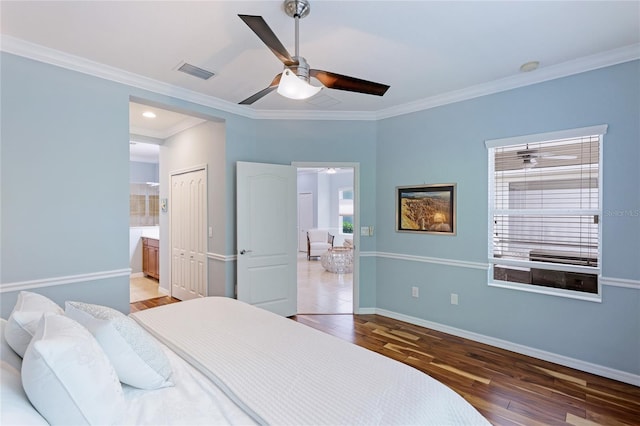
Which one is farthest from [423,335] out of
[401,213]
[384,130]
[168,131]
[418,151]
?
[168,131]

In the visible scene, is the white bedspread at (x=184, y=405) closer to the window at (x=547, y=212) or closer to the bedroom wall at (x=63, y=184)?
the bedroom wall at (x=63, y=184)

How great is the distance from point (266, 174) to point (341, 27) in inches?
81.0

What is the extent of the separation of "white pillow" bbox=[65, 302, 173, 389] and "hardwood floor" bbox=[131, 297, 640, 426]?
2115 mm

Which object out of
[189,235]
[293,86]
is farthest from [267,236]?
[293,86]

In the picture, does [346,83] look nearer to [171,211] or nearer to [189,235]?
[189,235]

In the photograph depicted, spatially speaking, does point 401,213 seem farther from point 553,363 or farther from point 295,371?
point 295,371

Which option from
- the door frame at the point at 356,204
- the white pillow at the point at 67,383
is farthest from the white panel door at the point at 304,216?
the white pillow at the point at 67,383

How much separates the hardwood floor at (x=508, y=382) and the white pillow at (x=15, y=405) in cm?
243

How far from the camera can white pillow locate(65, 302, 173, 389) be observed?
1182mm

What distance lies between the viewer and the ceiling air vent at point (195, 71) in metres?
2.78

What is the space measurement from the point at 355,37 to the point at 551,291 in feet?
9.22

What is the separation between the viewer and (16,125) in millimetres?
2363

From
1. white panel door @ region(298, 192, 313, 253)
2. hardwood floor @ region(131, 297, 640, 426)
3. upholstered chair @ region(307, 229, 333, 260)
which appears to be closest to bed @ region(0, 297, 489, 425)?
hardwood floor @ region(131, 297, 640, 426)

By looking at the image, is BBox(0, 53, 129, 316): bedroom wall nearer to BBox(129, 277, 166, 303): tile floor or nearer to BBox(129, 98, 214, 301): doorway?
BBox(129, 98, 214, 301): doorway
